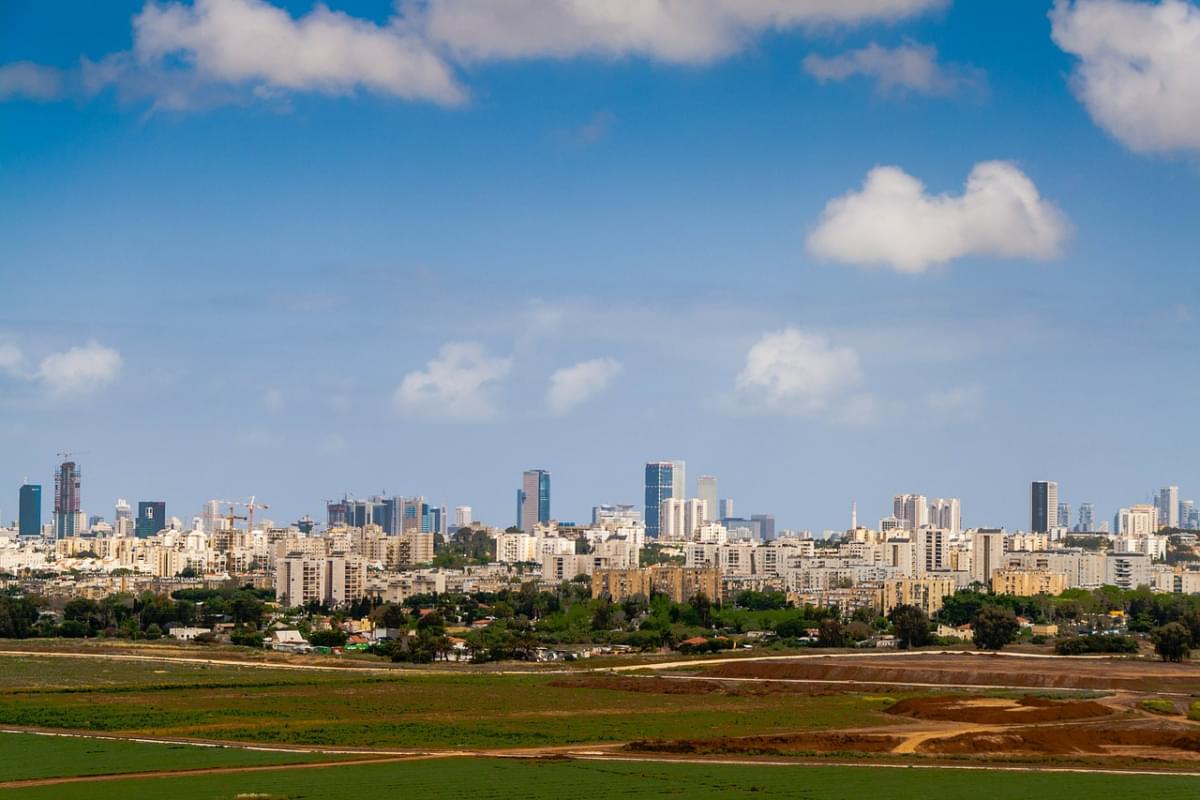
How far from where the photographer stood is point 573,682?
6694 cm

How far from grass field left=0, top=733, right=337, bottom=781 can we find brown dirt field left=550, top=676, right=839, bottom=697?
24.5 meters

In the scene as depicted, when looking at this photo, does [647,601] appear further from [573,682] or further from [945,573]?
[573,682]

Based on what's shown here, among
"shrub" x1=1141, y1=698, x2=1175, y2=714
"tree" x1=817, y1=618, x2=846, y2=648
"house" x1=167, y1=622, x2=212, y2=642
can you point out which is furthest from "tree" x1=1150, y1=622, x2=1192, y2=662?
"house" x1=167, y1=622, x2=212, y2=642

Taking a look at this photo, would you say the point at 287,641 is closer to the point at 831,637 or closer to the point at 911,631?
the point at 831,637

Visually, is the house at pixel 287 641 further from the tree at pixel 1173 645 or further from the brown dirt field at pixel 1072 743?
the brown dirt field at pixel 1072 743

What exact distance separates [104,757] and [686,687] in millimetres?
29144

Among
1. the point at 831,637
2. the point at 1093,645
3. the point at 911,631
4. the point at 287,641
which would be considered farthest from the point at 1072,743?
the point at 287,641

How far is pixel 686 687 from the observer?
64.6m

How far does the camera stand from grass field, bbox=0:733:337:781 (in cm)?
3772

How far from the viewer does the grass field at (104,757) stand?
124ft

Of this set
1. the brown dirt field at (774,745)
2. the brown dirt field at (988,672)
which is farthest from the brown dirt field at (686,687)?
the brown dirt field at (774,745)

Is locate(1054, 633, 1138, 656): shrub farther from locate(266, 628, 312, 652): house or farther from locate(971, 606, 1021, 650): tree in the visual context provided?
locate(266, 628, 312, 652): house

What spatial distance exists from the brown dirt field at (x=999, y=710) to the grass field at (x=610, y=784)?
39.4 ft

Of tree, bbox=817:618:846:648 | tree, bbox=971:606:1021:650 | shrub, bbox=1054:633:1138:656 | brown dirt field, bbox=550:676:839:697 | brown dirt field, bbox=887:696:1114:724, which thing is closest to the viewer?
brown dirt field, bbox=887:696:1114:724
